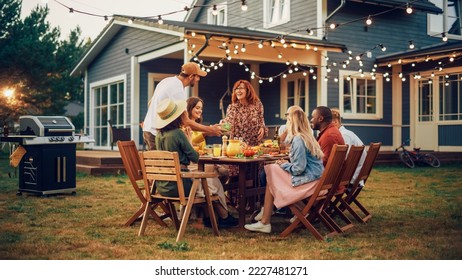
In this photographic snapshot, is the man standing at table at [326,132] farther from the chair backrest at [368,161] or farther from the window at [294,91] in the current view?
the window at [294,91]

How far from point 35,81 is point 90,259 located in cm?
389

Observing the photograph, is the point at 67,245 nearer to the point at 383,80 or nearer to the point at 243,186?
the point at 243,186

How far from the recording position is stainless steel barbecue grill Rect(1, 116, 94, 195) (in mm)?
6094

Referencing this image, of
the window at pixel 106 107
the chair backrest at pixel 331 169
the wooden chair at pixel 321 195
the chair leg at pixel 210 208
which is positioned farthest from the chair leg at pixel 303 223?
the window at pixel 106 107

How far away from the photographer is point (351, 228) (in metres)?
4.39

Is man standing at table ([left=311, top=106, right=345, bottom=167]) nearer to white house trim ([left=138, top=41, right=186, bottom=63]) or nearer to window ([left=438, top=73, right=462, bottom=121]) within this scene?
white house trim ([left=138, top=41, right=186, bottom=63])

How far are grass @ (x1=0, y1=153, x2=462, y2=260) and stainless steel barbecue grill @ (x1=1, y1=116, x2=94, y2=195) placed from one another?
0.61 feet

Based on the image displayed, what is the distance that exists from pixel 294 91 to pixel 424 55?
2874 millimetres

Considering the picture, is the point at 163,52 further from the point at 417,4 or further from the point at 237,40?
the point at 417,4

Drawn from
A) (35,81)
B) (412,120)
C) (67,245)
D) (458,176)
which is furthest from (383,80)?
(67,245)

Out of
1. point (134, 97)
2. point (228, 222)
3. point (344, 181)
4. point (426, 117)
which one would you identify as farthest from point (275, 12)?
point (228, 222)

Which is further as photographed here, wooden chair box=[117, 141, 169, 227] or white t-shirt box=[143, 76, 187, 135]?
white t-shirt box=[143, 76, 187, 135]

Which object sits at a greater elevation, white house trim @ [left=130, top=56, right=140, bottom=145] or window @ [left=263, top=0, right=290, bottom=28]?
window @ [left=263, top=0, right=290, bottom=28]

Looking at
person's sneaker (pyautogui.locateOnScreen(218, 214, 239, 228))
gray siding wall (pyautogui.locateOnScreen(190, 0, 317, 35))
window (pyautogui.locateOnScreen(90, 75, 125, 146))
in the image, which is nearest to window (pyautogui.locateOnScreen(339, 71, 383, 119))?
gray siding wall (pyautogui.locateOnScreen(190, 0, 317, 35))
